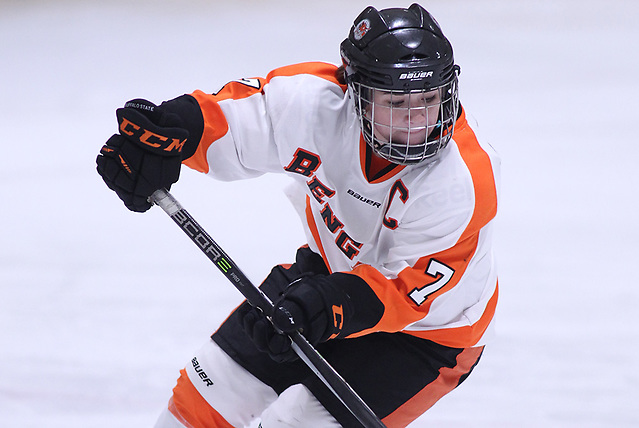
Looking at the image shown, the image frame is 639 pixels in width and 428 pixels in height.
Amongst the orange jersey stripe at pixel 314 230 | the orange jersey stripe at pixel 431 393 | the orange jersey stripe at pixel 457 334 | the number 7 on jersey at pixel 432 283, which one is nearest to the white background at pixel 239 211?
the orange jersey stripe at pixel 431 393

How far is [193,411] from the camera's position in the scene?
2.28m

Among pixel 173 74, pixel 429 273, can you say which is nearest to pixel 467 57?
pixel 173 74

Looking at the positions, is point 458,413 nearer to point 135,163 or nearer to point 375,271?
point 375,271

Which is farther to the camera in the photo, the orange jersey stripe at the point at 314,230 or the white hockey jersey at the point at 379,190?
the orange jersey stripe at the point at 314,230

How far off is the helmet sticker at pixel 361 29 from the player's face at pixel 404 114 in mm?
150

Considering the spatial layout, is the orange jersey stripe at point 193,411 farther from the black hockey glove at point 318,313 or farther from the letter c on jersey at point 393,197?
the letter c on jersey at point 393,197

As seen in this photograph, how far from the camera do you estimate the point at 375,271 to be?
2.01m

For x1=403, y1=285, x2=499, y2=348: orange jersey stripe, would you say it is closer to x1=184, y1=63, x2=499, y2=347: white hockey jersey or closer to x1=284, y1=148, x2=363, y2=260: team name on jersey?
x1=184, y1=63, x2=499, y2=347: white hockey jersey

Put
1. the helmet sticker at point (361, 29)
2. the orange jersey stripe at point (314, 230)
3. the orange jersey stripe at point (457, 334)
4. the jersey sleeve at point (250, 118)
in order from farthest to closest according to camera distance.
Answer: the orange jersey stripe at point (314, 230), the orange jersey stripe at point (457, 334), the jersey sleeve at point (250, 118), the helmet sticker at point (361, 29)

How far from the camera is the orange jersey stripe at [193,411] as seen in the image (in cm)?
228

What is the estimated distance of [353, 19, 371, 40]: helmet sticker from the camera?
1980 millimetres

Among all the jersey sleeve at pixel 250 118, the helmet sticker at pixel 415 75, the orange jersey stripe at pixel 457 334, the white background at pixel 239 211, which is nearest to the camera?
the helmet sticker at pixel 415 75

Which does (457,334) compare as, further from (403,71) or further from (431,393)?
(403,71)

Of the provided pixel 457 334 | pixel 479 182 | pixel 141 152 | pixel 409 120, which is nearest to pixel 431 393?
pixel 457 334
